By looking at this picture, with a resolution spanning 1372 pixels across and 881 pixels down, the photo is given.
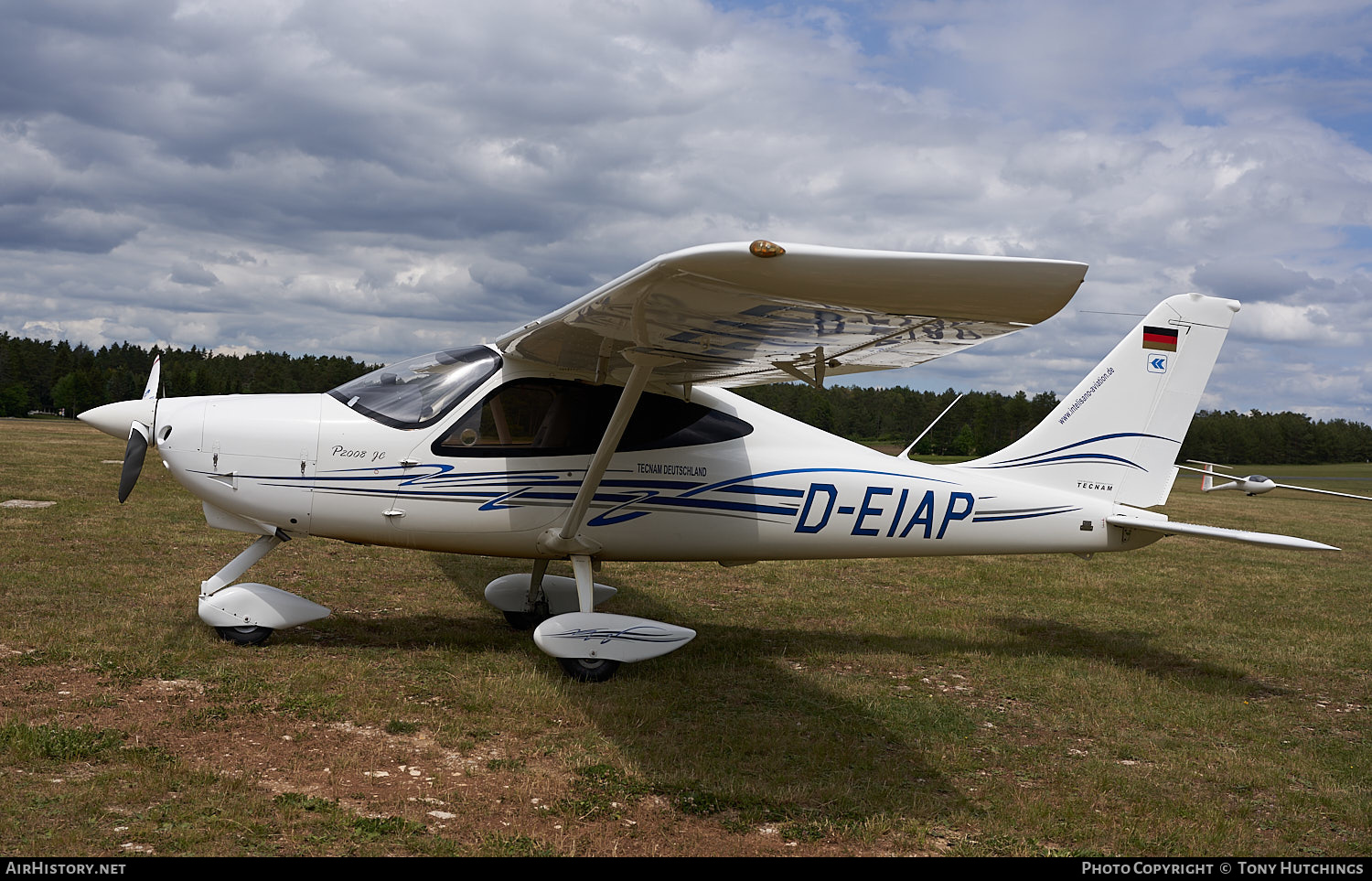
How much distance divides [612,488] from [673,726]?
202 cm

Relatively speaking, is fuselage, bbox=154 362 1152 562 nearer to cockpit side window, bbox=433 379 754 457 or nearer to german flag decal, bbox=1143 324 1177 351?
cockpit side window, bbox=433 379 754 457

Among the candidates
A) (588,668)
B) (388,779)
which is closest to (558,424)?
(588,668)

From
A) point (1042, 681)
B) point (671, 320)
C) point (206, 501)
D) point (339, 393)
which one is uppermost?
point (671, 320)

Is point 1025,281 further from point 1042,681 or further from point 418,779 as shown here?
point 1042,681

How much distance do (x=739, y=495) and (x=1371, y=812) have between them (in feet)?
13.6

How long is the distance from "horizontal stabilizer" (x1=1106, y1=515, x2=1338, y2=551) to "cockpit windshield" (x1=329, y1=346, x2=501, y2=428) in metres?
5.25

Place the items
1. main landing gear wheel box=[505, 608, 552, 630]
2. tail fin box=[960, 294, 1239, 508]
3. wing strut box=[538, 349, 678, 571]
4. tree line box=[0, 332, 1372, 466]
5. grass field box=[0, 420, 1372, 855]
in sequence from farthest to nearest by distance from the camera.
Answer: tree line box=[0, 332, 1372, 466] < main landing gear wheel box=[505, 608, 552, 630] < tail fin box=[960, 294, 1239, 508] < wing strut box=[538, 349, 678, 571] < grass field box=[0, 420, 1372, 855]

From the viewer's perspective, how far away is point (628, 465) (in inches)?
263

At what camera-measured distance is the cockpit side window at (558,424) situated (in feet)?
21.2

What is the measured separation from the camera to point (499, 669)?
614 cm

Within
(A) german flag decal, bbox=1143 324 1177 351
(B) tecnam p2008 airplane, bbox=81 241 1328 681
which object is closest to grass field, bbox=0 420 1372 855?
(B) tecnam p2008 airplane, bbox=81 241 1328 681

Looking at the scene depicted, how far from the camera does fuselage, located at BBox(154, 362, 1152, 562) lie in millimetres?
6273

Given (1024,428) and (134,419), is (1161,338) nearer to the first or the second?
(134,419)
